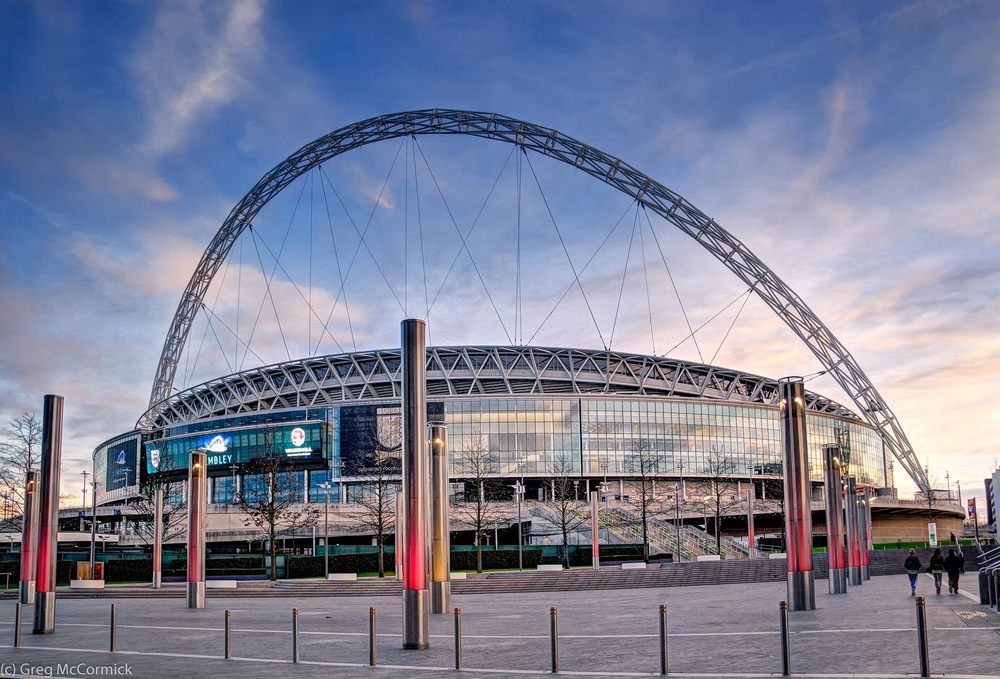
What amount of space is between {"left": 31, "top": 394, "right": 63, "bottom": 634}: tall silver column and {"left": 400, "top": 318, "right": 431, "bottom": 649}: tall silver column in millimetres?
12688

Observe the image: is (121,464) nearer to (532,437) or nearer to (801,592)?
(532,437)

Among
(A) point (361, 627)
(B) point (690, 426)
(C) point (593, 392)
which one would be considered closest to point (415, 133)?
(C) point (593, 392)

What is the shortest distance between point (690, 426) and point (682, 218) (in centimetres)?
2574

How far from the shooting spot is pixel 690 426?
119 meters

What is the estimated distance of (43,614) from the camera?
2831cm

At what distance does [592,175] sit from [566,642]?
85982mm

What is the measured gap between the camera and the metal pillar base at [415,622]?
21.8 m

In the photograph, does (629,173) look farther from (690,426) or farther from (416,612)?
(416,612)

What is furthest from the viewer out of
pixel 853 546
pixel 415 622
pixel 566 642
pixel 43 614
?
pixel 853 546

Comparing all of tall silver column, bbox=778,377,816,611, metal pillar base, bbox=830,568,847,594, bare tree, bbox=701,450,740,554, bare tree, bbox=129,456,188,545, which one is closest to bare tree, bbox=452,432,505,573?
bare tree, bbox=701,450,740,554

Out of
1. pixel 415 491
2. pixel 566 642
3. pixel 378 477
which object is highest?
pixel 378 477

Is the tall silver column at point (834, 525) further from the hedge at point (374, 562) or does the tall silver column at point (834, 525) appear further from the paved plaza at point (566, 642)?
the hedge at point (374, 562)

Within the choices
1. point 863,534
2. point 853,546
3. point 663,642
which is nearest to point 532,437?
point 863,534

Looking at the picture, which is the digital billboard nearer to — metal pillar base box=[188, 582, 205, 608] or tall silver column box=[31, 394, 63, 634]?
metal pillar base box=[188, 582, 205, 608]
